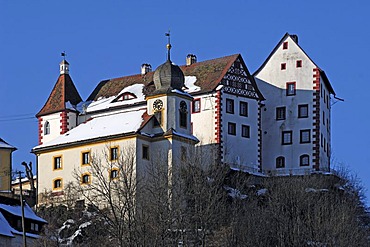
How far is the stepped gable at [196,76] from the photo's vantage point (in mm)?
109562

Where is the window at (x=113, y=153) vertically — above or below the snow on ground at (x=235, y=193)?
above

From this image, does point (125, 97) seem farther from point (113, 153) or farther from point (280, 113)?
point (280, 113)

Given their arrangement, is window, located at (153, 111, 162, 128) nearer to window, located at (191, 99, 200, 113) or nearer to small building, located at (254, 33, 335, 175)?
window, located at (191, 99, 200, 113)

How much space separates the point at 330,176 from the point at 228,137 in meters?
7.63

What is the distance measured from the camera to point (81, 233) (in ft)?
303

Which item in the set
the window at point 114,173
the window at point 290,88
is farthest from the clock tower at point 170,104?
the window at point 290,88

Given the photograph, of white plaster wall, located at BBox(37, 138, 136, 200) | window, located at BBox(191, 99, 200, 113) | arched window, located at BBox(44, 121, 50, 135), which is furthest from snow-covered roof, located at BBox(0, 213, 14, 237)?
arched window, located at BBox(44, 121, 50, 135)

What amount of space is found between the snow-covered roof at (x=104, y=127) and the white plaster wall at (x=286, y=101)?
1005 cm

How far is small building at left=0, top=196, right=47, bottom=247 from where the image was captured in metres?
87.1

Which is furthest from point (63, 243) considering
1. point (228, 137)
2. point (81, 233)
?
point (228, 137)

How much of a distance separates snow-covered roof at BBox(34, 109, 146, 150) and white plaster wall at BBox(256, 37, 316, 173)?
33.0 ft

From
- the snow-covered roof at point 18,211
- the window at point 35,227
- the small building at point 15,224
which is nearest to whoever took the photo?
the small building at point 15,224

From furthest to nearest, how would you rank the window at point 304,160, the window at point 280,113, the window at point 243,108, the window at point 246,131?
the window at point 280,113
the window at point 304,160
the window at point 243,108
the window at point 246,131

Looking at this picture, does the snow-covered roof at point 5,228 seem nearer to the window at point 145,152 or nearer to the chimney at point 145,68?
the window at point 145,152
